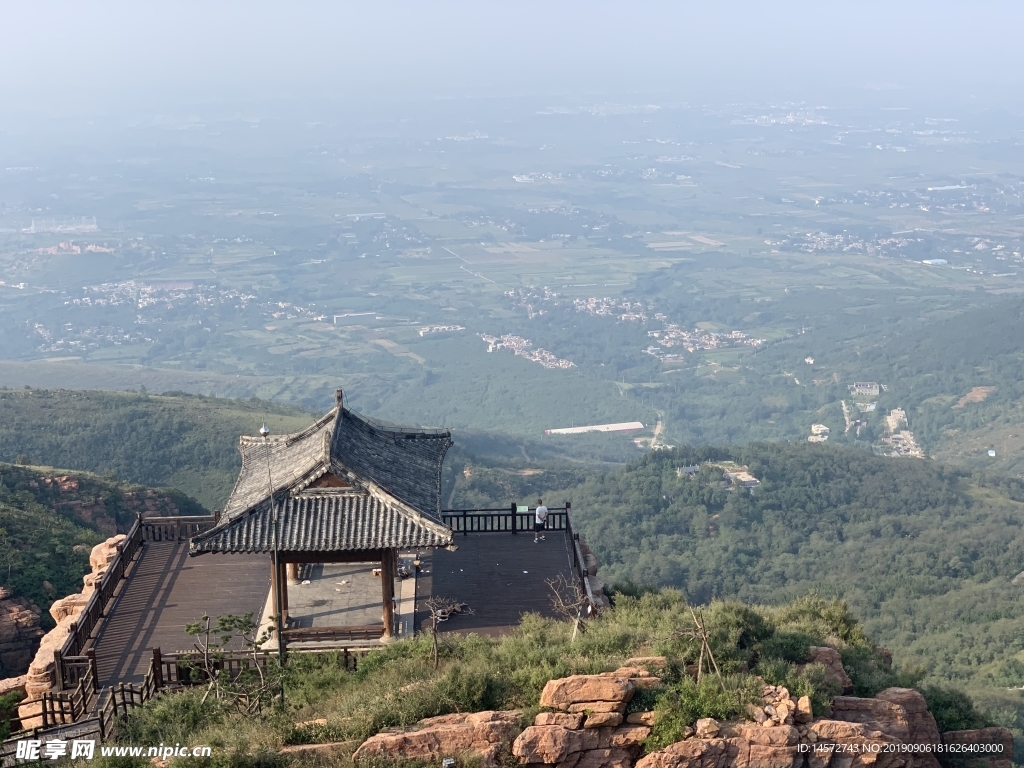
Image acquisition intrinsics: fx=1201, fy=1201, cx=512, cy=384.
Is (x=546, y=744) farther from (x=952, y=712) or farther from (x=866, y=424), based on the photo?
(x=866, y=424)

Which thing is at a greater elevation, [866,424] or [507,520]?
[507,520]

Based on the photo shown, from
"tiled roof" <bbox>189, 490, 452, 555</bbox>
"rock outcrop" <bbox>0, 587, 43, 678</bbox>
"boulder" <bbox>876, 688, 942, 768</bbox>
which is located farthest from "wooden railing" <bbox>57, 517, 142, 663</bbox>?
"boulder" <bbox>876, 688, 942, 768</bbox>

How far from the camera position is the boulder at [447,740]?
1622cm

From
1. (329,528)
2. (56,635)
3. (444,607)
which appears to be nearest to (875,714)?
(444,607)

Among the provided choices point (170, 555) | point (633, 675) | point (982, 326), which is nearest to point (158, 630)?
point (170, 555)

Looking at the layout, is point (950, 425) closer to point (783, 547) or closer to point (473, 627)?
point (783, 547)

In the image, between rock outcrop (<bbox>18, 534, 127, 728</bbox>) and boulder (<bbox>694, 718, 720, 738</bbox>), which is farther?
rock outcrop (<bbox>18, 534, 127, 728</bbox>)

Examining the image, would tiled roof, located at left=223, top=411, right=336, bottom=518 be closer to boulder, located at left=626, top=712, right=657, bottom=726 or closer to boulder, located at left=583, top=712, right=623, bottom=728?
boulder, located at left=583, top=712, right=623, bottom=728

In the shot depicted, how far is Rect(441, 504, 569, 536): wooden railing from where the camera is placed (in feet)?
90.6

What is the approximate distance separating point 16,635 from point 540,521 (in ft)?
37.8

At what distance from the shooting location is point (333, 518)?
71.9 feet

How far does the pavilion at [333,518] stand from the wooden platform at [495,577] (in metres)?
1.89

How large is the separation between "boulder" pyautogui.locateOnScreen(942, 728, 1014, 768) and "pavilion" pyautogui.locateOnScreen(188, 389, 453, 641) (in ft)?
30.6

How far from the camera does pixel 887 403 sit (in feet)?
439
